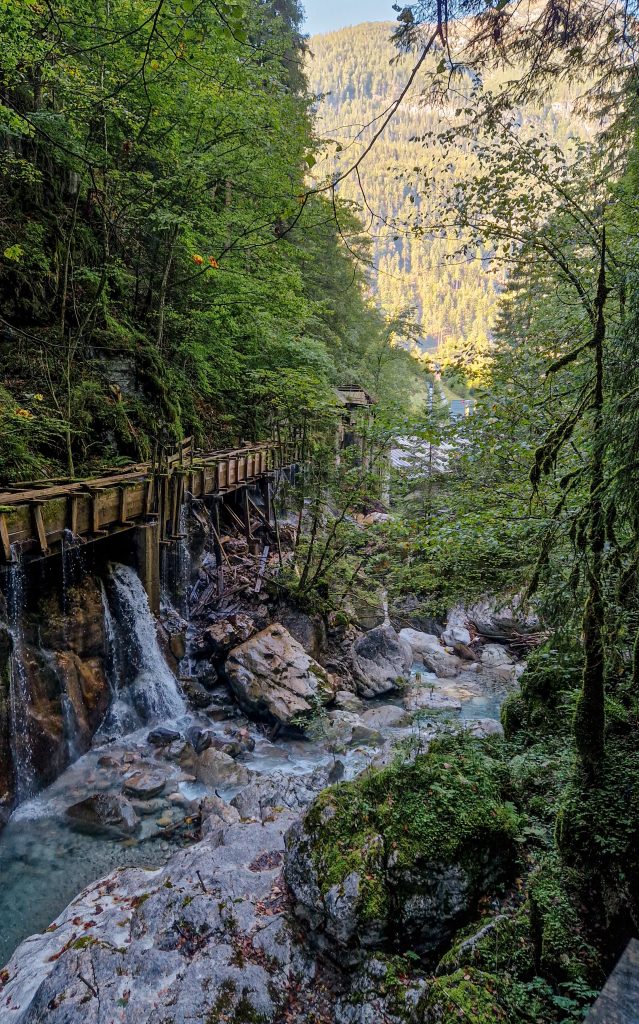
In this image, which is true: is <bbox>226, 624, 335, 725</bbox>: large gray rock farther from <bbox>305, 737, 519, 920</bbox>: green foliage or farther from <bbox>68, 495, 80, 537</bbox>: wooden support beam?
<bbox>305, 737, 519, 920</bbox>: green foliage

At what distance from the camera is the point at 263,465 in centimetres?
1844

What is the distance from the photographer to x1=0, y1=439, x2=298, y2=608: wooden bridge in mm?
7684

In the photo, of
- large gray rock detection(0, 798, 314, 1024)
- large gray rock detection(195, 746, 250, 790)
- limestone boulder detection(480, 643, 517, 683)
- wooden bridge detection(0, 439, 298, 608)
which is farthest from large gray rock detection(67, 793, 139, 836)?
limestone boulder detection(480, 643, 517, 683)

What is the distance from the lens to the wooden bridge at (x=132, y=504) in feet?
25.2

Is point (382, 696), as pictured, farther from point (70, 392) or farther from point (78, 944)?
point (70, 392)

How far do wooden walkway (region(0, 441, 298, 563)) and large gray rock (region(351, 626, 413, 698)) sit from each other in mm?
6278

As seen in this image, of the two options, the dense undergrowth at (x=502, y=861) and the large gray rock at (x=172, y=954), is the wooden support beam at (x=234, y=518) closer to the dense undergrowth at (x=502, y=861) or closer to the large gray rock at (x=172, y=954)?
the large gray rock at (x=172, y=954)

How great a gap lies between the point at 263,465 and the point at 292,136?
1034 cm

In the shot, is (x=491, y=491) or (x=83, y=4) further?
(x=83, y=4)

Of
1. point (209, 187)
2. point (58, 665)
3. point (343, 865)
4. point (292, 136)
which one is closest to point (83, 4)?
point (209, 187)

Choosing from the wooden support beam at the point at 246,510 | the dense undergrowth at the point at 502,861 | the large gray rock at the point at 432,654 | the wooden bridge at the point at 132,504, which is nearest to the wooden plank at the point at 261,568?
the wooden support beam at the point at 246,510

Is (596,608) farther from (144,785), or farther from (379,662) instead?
(379,662)

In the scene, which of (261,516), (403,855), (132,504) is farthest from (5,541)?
(261,516)

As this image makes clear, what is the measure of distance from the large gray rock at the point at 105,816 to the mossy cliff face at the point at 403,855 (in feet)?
13.4
